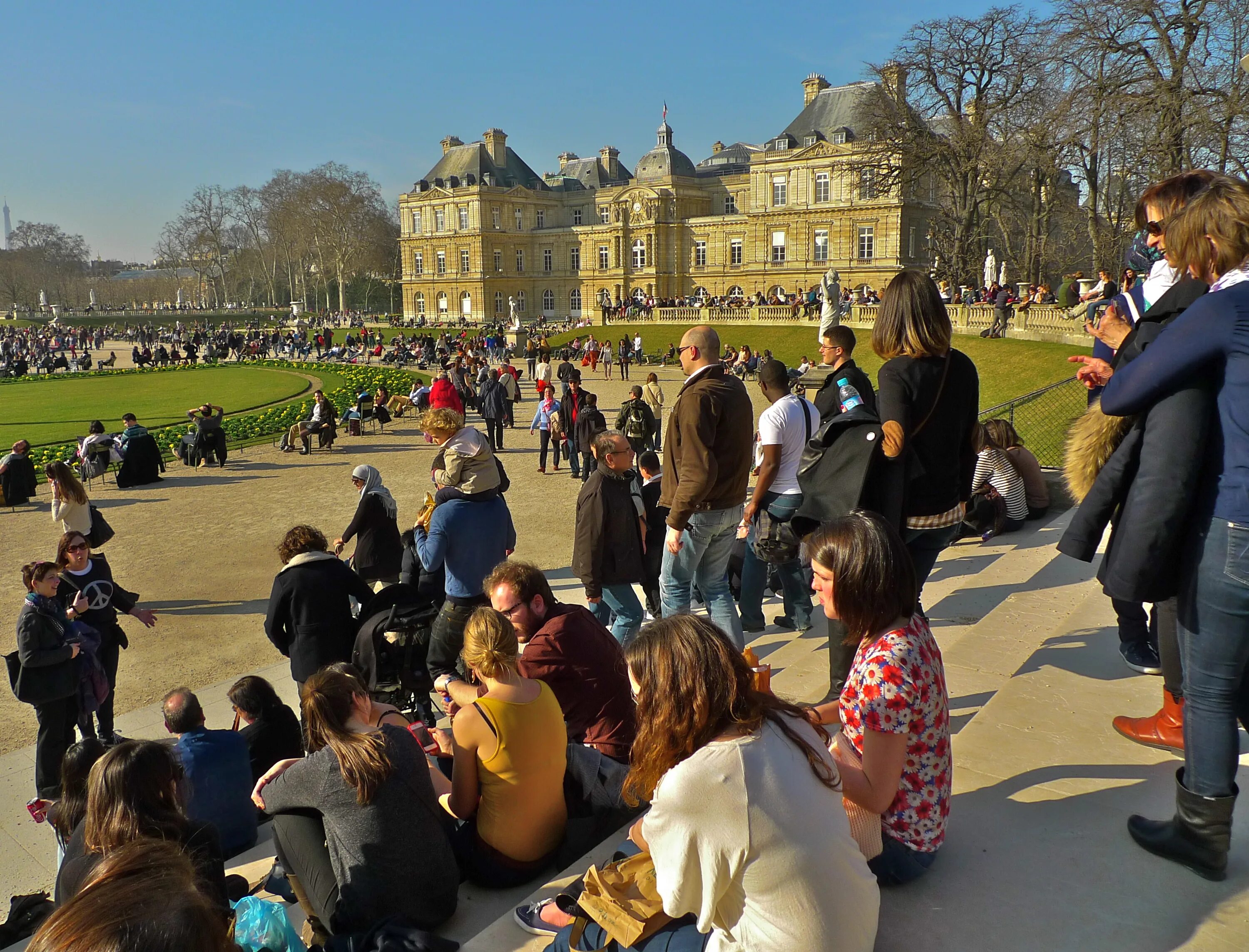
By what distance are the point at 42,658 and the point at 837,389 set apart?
4859 millimetres

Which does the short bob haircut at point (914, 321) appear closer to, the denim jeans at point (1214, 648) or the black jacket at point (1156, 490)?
the black jacket at point (1156, 490)

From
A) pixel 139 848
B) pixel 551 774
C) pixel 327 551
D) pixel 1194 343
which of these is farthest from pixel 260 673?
pixel 1194 343

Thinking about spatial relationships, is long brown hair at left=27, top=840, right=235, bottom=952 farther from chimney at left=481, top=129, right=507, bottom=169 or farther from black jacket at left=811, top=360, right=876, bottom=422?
chimney at left=481, top=129, right=507, bottom=169

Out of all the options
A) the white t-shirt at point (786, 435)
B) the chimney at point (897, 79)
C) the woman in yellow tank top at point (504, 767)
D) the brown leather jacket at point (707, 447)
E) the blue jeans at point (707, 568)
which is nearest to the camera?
the woman in yellow tank top at point (504, 767)

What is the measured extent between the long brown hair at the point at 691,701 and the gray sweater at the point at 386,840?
1.16 meters

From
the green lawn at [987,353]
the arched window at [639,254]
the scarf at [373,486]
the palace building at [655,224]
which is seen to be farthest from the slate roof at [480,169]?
the scarf at [373,486]

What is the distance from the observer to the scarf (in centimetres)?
705

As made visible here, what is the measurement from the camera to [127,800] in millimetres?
2828

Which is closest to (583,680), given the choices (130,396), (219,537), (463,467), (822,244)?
(463,467)

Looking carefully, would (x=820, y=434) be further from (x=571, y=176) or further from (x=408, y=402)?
(x=571, y=176)

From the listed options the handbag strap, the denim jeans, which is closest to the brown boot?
the denim jeans

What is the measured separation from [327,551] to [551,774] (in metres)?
2.94

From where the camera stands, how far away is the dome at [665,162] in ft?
239

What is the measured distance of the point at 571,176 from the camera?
282 ft
